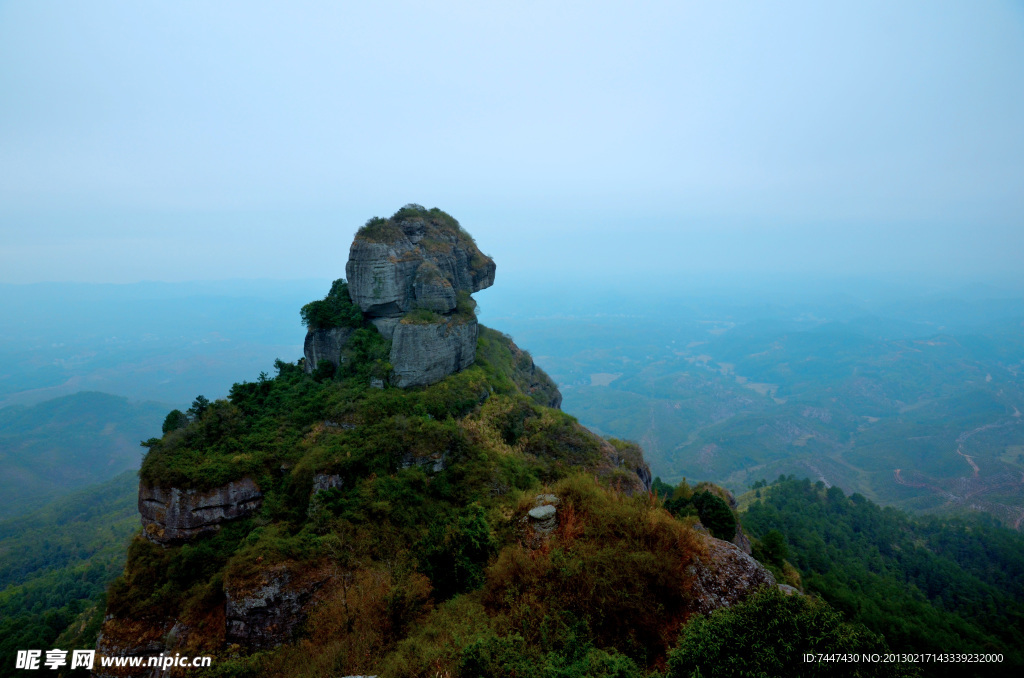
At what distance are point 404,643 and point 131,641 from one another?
939cm

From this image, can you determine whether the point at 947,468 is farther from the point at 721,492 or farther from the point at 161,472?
the point at 161,472

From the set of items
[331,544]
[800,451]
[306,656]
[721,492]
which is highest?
[331,544]

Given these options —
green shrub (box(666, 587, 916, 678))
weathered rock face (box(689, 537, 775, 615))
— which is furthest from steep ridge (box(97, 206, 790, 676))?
green shrub (box(666, 587, 916, 678))

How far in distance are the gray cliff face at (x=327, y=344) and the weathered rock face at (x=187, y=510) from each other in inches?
322

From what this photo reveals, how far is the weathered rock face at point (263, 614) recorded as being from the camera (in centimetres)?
1139

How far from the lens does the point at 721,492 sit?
25.1 metres

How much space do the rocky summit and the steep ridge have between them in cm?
11

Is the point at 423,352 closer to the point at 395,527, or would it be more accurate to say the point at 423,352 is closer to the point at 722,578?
the point at 395,527

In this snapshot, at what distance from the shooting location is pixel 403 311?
2188cm

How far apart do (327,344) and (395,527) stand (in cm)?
1151

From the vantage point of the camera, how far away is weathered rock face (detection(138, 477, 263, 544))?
13414 mm

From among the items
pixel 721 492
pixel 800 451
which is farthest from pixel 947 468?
pixel 721 492

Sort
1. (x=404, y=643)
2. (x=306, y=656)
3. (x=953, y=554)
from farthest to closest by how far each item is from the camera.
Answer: (x=953, y=554) < (x=306, y=656) < (x=404, y=643)

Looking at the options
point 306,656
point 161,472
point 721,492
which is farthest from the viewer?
point 721,492
